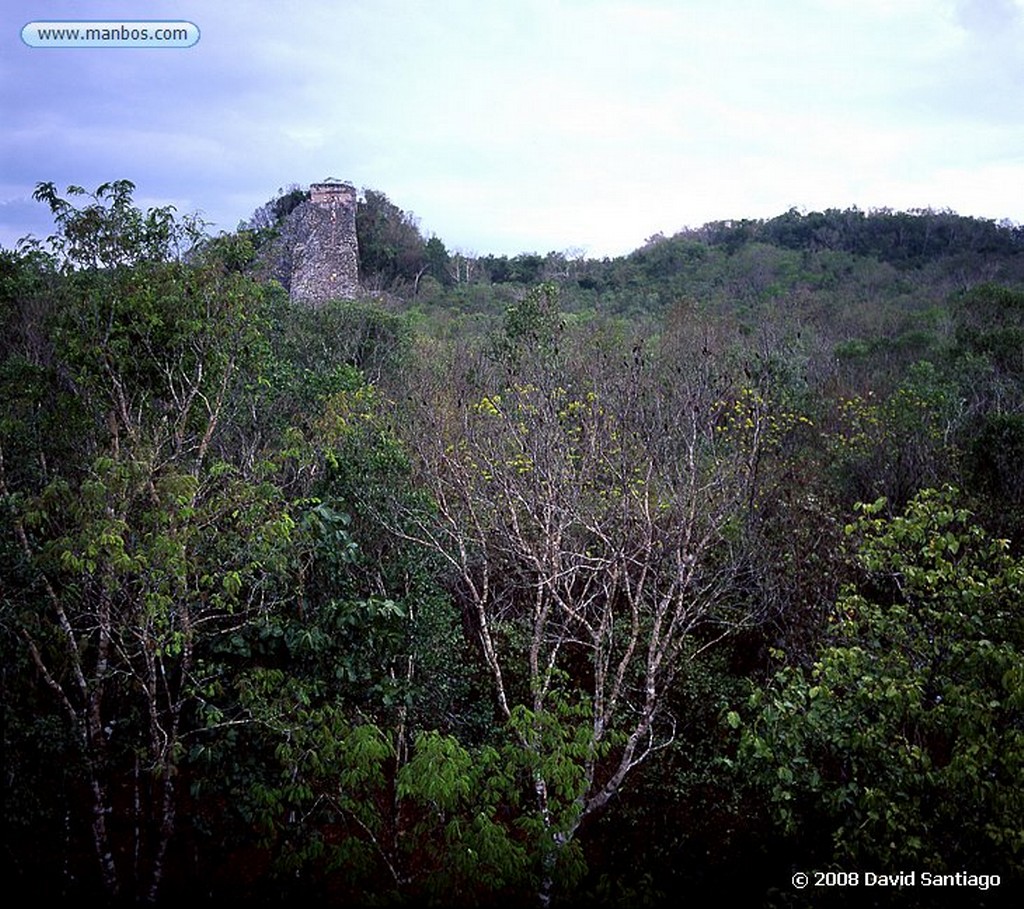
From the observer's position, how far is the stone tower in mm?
22641

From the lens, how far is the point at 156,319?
6.54 meters

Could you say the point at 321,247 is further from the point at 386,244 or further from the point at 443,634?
the point at 443,634

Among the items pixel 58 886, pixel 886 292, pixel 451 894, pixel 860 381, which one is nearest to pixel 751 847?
pixel 451 894

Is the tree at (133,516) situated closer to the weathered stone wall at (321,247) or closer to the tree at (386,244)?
the weathered stone wall at (321,247)

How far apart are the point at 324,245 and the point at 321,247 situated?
0.14m

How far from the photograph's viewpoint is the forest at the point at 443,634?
5.00m

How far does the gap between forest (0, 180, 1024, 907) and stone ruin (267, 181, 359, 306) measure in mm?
12072

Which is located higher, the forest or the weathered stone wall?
the weathered stone wall

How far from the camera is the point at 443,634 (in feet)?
23.7

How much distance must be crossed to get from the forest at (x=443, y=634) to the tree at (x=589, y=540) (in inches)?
2.9

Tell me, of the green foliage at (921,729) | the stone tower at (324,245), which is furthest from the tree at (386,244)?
the green foliage at (921,729)

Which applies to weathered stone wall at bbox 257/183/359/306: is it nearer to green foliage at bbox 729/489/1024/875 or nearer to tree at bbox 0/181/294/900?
tree at bbox 0/181/294/900

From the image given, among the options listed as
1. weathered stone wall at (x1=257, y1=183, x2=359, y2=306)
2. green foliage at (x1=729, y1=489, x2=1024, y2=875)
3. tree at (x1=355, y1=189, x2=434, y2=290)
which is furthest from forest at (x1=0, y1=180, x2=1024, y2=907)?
tree at (x1=355, y1=189, x2=434, y2=290)

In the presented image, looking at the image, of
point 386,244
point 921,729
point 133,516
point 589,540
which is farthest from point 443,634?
point 386,244
